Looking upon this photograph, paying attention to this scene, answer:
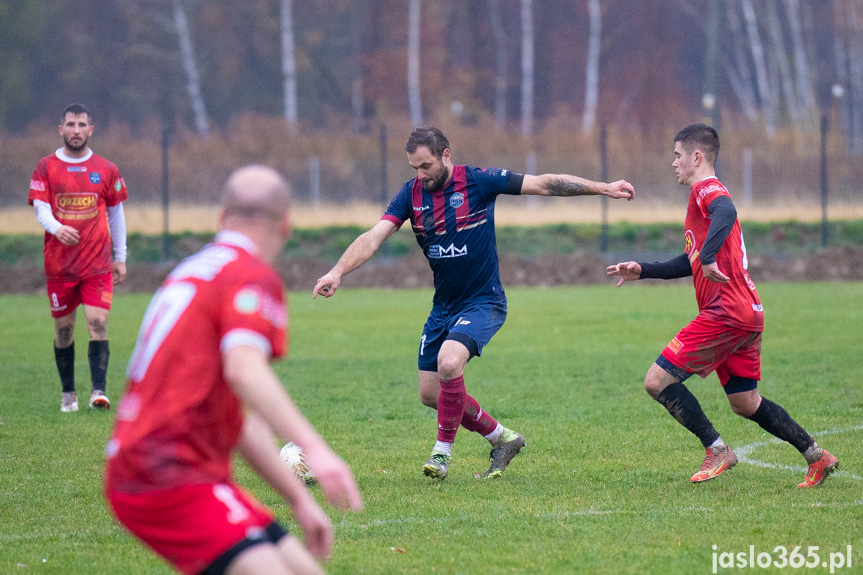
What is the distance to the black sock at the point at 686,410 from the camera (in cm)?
580

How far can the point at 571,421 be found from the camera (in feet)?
25.3

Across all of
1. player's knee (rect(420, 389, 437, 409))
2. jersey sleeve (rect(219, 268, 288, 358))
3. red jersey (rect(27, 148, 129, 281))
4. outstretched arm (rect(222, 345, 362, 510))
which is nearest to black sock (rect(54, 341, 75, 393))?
red jersey (rect(27, 148, 129, 281))

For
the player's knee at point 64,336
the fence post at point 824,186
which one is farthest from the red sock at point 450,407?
the fence post at point 824,186

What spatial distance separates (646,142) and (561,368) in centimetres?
1846

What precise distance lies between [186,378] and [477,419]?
380cm

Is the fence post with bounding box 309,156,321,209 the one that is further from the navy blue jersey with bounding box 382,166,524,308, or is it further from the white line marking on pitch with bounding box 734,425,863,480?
the white line marking on pitch with bounding box 734,425,863,480

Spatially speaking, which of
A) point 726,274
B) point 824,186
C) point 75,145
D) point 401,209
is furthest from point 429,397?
point 824,186

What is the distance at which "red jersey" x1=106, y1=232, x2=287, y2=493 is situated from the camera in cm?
261

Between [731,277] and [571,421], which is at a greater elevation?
[731,277]

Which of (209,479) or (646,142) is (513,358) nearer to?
Answer: (209,479)

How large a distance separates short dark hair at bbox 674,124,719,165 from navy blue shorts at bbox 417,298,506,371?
161cm

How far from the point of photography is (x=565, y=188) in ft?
20.3

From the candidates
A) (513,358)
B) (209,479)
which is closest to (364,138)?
(513,358)

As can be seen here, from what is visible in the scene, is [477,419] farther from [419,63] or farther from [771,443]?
[419,63]
